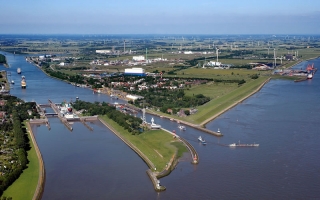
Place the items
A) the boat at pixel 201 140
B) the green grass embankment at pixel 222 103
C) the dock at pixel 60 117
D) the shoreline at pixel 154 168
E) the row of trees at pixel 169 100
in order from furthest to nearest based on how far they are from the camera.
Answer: the row of trees at pixel 169 100 → the green grass embankment at pixel 222 103 → the dock at pixel 60 117 → the boat at pixel 201 140 → the shoreline at pixel 154 168

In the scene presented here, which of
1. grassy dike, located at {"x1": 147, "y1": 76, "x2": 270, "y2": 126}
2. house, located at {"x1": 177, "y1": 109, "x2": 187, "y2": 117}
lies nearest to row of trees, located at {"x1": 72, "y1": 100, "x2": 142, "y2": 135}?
grassy dike, located at {"x1": 147, "y1": 76, "x2": 270, "y2": 126}

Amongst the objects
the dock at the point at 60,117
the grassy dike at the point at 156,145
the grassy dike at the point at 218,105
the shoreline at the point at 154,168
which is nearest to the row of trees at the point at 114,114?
the grassy dike at the point at 156,145

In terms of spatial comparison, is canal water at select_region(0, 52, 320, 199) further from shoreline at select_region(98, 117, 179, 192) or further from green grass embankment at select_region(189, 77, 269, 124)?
green grass embankment at select_region(189, 77, 269, 124)

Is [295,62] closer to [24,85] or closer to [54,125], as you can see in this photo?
[24,85]

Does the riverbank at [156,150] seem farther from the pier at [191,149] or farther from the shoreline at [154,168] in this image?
the pier at [191,149]

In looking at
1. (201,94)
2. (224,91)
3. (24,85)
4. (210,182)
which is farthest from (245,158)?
(24,85)

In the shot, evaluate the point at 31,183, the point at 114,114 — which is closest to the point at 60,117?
the point at 114,114
